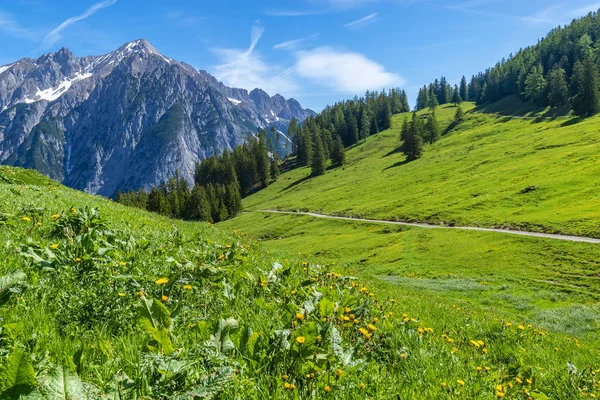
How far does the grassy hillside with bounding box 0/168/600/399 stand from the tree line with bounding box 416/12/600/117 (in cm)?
14151

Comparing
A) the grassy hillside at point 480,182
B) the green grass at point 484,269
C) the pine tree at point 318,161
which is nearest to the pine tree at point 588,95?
the grassy hillside at point 480,182

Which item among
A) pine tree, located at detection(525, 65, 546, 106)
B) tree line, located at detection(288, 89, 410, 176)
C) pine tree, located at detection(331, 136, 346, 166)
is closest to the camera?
pine tree, located at detection(525, 65, 546, 106)

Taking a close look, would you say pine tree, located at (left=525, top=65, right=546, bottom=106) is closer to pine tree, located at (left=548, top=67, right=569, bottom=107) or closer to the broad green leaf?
pine tree, located at (left=548, top=67, right=569, bottom=107)

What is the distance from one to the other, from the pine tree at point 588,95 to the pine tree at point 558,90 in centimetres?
1664

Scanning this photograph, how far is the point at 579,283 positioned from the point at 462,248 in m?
15.8

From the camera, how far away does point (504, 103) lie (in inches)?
6634

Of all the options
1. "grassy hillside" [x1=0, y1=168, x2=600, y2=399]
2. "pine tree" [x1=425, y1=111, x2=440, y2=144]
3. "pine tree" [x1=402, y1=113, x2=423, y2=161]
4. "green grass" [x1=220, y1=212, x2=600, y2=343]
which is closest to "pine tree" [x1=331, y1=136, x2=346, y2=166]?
"pine tree" [x1=402, y1=113, x2=423, y2=161]

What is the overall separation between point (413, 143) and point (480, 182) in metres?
52.3

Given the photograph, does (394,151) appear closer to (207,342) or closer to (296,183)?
(296,183)

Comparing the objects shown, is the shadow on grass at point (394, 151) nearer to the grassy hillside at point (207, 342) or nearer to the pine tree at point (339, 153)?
the pine tree at point (339, 153)

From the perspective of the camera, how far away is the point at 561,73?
134m

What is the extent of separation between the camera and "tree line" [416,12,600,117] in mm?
113062

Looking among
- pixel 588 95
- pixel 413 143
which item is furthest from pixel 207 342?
pixel 588 95

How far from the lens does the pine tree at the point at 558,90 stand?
131 metres
